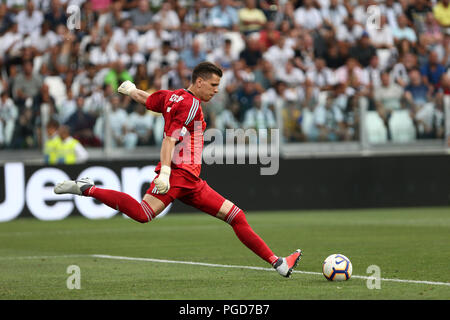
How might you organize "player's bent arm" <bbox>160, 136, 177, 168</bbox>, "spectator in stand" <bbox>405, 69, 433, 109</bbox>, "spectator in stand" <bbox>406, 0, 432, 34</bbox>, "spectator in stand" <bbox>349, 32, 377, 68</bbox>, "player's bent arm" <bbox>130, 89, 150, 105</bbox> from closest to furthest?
"player's bent arm" <bbox>160, 136, 177, 168</bbox>, "player's bent arm" <bbox>130, 89, 150, 105</bbox>, "spectator in stand" <bbox>405, 69, 433, 109</bbox>, "spectator in stand" <bbox>349, 32, 377, 68</bbox>, "spectator in stand" <bbox>406, 0, 432, 34</bbox>

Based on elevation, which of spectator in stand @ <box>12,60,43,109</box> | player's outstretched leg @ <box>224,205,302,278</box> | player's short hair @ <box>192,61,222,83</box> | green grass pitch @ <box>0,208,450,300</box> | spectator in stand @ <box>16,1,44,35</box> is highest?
spectator in stand @ <box>16,1,44,35</box>

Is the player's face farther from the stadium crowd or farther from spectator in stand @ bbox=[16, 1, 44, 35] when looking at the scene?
spectator in stand @ bbox=[16, 1, 44, 35]

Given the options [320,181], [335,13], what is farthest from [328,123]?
[335,13]

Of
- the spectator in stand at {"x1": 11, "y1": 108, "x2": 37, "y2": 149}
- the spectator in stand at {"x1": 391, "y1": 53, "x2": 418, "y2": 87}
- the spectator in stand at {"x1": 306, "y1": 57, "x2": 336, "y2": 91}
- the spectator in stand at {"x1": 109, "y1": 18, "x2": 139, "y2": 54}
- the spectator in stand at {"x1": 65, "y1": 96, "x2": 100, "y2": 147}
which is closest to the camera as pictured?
the spectator in stand at {"x1": 11, "y1": 108, "x2": 37, "y2": 149}

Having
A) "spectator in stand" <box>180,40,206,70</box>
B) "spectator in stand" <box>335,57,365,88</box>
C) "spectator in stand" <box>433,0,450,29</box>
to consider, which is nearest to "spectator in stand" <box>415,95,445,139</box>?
"spectator in stand" <box>335,57,365,88</box>

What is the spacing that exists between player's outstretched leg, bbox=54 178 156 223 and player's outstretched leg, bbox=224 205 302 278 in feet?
2.63

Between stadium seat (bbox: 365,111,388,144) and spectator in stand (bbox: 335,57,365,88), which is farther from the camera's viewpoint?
spectator in stand (bbox: 335,57,365,88)

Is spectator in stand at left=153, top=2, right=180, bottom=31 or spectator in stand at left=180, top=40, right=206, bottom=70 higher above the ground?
spectator in stand at left=153, top=2, right=180, bottom=31

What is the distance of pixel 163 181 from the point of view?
8.11 m

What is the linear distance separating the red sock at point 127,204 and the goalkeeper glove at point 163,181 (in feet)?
1.62

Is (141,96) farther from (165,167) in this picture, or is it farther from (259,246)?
(259,246)

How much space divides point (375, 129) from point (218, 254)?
30.0 feet

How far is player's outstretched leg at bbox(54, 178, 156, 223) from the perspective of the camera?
28.2ft
